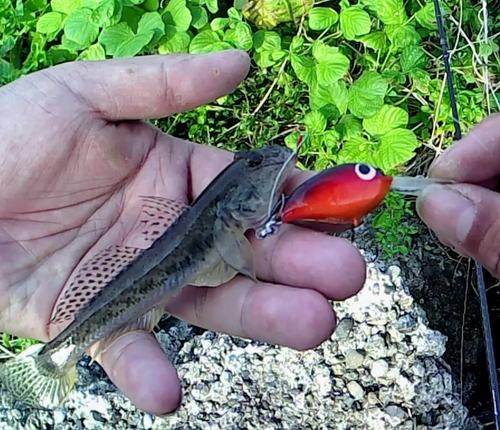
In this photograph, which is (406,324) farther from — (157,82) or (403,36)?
(157,82)

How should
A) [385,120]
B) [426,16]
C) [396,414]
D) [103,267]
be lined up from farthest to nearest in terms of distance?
1. [426,16]
2. [385,120]
3. [396,414]
4. [103,267]

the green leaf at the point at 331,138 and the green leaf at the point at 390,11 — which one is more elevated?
the green leaf at the point at 390,11

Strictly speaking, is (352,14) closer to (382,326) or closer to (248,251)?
(382,326)

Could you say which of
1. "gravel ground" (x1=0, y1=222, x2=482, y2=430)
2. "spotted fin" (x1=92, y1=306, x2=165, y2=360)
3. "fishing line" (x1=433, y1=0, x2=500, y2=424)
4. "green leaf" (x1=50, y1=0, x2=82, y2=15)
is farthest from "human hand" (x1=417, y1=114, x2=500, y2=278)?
"green leaf" (x1=50, y1=0, x2=82, y2=15)

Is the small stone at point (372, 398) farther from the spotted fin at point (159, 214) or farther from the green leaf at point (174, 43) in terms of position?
the green leaf at point (174, 43)

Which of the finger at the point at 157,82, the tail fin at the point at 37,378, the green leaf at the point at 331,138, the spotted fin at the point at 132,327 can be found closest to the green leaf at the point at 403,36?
the green leaf at the point at 331,138

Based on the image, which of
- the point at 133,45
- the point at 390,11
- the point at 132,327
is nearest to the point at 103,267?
the point at 132,327
